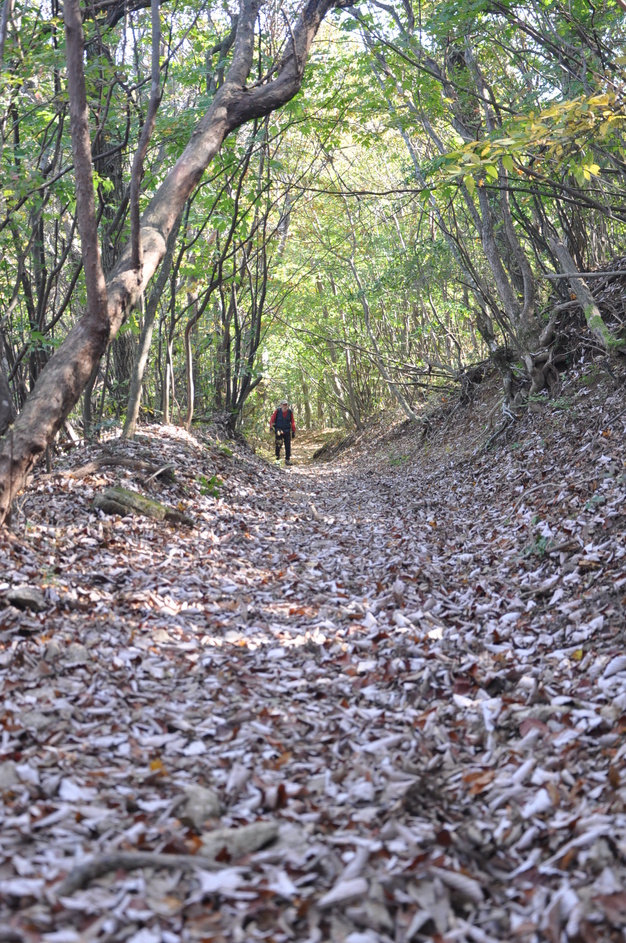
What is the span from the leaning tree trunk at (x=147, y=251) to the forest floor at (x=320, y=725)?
71 cm

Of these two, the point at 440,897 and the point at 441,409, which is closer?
the point at 440,897

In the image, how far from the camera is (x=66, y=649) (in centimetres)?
412

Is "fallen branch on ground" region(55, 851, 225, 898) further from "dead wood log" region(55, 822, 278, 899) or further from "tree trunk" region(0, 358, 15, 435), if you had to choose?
"tree trunk" region(0, 358, 15, 435)

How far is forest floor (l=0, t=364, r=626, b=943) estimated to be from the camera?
2238 millimetres

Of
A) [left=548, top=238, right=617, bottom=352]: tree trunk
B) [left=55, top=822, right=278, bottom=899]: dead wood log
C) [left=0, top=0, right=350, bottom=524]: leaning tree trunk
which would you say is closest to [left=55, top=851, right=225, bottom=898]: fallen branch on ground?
[left=55, top=822, right=278, bottom=899]: dead wood log

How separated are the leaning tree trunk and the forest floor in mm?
712

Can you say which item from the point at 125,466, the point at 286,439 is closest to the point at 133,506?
the point at 125,466

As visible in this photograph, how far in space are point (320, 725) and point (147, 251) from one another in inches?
→ 204

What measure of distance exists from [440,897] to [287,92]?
26.9 ft

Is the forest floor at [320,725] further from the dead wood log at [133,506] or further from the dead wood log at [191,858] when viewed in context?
the dead wood log at [133,506]

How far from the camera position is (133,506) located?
7277 millimetres

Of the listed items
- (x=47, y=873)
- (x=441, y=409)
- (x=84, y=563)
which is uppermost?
(x=441, y=409)

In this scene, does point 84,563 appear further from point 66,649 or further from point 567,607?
point 567,607

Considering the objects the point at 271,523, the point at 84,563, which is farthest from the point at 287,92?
the point at 84,563
